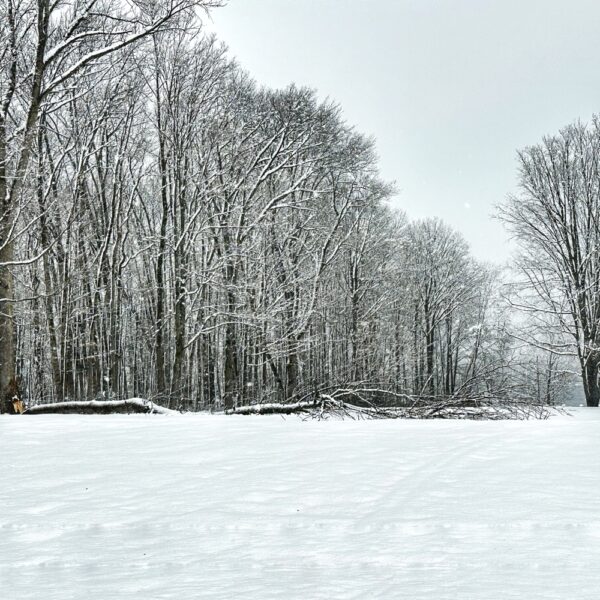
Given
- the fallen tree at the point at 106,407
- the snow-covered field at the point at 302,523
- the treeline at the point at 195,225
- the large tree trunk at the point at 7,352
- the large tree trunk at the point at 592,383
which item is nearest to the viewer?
the snow-covered field at the point at 302,523

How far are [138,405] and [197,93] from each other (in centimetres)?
1027

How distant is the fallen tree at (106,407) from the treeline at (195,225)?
2.38m

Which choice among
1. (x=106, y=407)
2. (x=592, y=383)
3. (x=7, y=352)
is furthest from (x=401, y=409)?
(x=592, y=383)

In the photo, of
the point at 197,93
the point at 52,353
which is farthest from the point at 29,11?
the point at 52,353

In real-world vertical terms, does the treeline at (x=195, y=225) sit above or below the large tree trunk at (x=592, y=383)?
above

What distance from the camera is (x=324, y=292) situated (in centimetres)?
2167

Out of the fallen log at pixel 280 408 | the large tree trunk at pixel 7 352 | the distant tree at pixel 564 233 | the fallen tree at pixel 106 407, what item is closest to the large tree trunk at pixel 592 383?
the distant tree at pixel 564 233

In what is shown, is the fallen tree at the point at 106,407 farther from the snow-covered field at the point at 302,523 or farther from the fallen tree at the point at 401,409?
the snow-covered field at the point at 302,523

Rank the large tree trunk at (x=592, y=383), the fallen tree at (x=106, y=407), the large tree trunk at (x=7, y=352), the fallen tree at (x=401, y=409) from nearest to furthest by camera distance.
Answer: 1. the fallen tree at (x=401, y=409)
2. the fallen tree at (x=106, y=407)
3. the large tree trunk at (x=7, y=352)
4. the large tree trunk at (x=592, y=383)

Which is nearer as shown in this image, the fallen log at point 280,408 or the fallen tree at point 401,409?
the fallen tree at point 401,409

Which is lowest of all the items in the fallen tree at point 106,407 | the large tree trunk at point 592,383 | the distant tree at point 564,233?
the large tree trunk at point 592,383

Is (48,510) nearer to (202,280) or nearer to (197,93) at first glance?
(202,280)

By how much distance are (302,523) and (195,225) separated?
51.5ft

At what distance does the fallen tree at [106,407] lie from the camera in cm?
866
